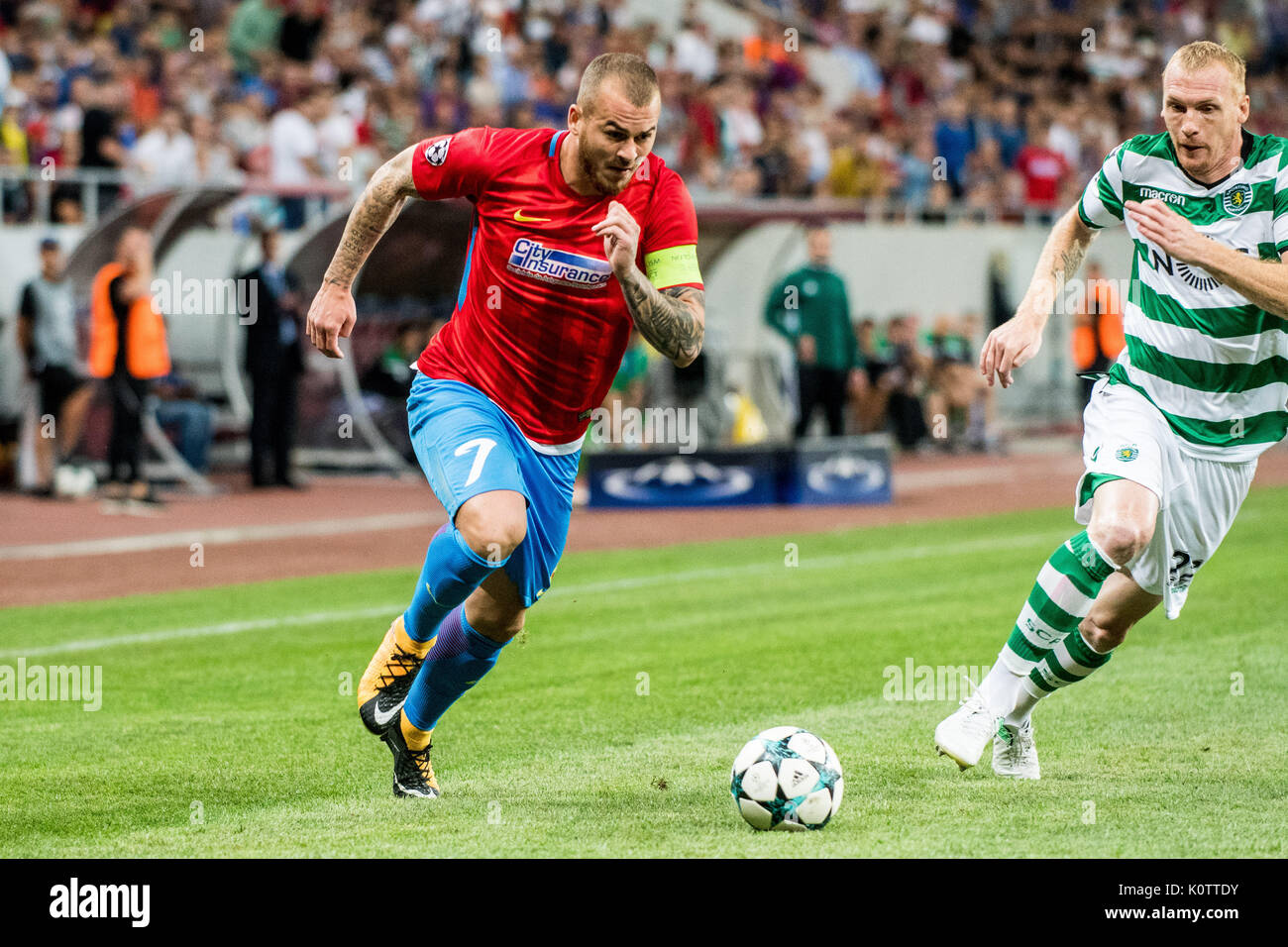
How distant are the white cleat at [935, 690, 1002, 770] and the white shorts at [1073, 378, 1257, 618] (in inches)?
27.4

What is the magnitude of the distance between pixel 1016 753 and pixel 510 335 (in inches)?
90.3

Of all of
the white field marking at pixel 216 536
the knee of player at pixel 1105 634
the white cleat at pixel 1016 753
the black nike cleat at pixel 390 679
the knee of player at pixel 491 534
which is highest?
the knee of player at pixel 491 534

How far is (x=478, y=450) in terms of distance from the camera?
5.64 meters

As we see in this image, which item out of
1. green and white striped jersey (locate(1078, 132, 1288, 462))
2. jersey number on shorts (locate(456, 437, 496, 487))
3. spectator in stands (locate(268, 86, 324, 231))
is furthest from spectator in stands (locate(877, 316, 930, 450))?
jersey number on shorts (locate(456, 437, 496, 487))

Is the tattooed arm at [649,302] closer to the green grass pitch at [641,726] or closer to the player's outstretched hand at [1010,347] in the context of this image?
the player's outstretched hand at [1010,347]

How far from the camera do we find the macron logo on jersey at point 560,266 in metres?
5.83

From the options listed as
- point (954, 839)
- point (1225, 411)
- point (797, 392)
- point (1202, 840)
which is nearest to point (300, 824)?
point (954, 839)

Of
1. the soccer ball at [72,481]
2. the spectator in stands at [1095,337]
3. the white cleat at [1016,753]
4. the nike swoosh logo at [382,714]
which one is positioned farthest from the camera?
the spectator in stands at [1095,337]

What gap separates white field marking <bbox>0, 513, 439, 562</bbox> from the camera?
44.3 feet

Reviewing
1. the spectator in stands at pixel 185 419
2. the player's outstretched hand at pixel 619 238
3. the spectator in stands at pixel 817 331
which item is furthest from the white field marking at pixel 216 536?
the player's outstretched hand at pixel 619 238

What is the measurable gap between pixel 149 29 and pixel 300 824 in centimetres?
1793

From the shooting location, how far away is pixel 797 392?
18.3m

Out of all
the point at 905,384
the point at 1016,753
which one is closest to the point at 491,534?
the point at 1016,753

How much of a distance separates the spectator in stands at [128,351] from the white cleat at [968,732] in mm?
11202
